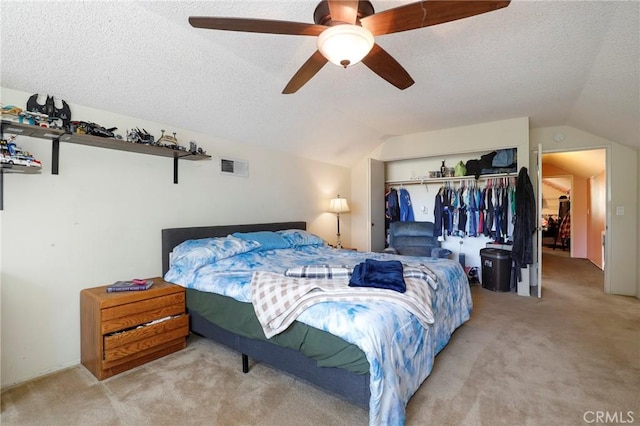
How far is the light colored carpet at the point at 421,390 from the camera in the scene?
171 centimetres

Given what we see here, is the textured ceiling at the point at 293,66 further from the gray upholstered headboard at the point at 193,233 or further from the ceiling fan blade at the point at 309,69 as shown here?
the gray upholstered headboard at the point at 193,233

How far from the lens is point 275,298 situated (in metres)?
1.89

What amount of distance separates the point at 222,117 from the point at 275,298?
7.23 ft

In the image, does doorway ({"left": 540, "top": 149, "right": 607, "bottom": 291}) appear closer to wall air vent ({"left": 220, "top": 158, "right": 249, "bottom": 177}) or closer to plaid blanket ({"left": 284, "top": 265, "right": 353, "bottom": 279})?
plaid blanket ({"left": 284, "top": 265, "right": 353, "bottom": 279})

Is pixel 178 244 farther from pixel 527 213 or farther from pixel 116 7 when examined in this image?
pixel 527 213

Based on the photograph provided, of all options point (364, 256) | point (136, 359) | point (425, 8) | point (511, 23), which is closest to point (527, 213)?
point (364, 256)

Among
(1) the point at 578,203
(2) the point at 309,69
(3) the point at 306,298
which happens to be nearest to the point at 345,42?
(2) the point at 309,69

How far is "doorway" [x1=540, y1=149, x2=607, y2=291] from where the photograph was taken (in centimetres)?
542

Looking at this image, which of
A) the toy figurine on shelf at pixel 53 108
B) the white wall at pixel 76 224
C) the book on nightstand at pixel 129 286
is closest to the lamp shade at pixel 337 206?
the white wall at pixel 76 224

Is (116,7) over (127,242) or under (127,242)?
over

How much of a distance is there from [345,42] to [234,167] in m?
2.47

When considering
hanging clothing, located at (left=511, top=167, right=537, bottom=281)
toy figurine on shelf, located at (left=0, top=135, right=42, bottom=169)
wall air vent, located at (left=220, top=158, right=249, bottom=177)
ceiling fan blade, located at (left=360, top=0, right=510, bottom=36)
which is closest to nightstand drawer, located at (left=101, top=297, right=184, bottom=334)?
toy figurine on shelf, located at (left=0, top=135, right=42, bottom=169)

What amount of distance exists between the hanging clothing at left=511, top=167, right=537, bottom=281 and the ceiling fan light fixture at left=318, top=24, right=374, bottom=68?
3666 millimetres

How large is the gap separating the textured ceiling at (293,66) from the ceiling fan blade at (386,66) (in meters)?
0.39
